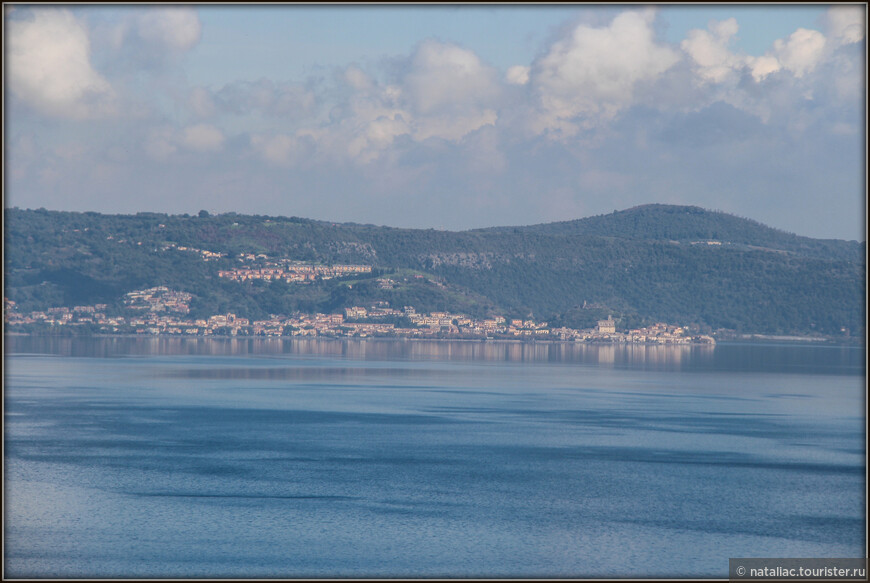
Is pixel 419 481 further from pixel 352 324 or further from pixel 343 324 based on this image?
pixel 343 324

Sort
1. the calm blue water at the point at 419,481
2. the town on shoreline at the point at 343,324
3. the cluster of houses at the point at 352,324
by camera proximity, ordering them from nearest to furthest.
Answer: the calm blue water at the point at 419,481, the town on shoreline at the point at 343,324, the cluster of houses at the point at 352,324

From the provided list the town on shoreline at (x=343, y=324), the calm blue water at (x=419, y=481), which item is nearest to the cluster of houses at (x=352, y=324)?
the town on shoreline at (x=343, y=324)

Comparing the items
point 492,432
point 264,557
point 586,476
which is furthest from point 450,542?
point 492,432

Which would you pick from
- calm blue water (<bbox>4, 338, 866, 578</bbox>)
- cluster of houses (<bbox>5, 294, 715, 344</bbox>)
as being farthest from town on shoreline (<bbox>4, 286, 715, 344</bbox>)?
calm blue water (<bbox>4, 338, 866, 578</bbox>)

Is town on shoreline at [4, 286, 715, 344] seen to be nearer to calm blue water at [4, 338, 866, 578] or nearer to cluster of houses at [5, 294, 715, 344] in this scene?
cluster of houses at [5, 294, 715, 344]

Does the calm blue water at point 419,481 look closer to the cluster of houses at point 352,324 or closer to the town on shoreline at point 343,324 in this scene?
the town on shoreline at point 343,324

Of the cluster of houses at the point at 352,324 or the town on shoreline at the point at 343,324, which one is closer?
the town on shoreline at the point at 343,324
